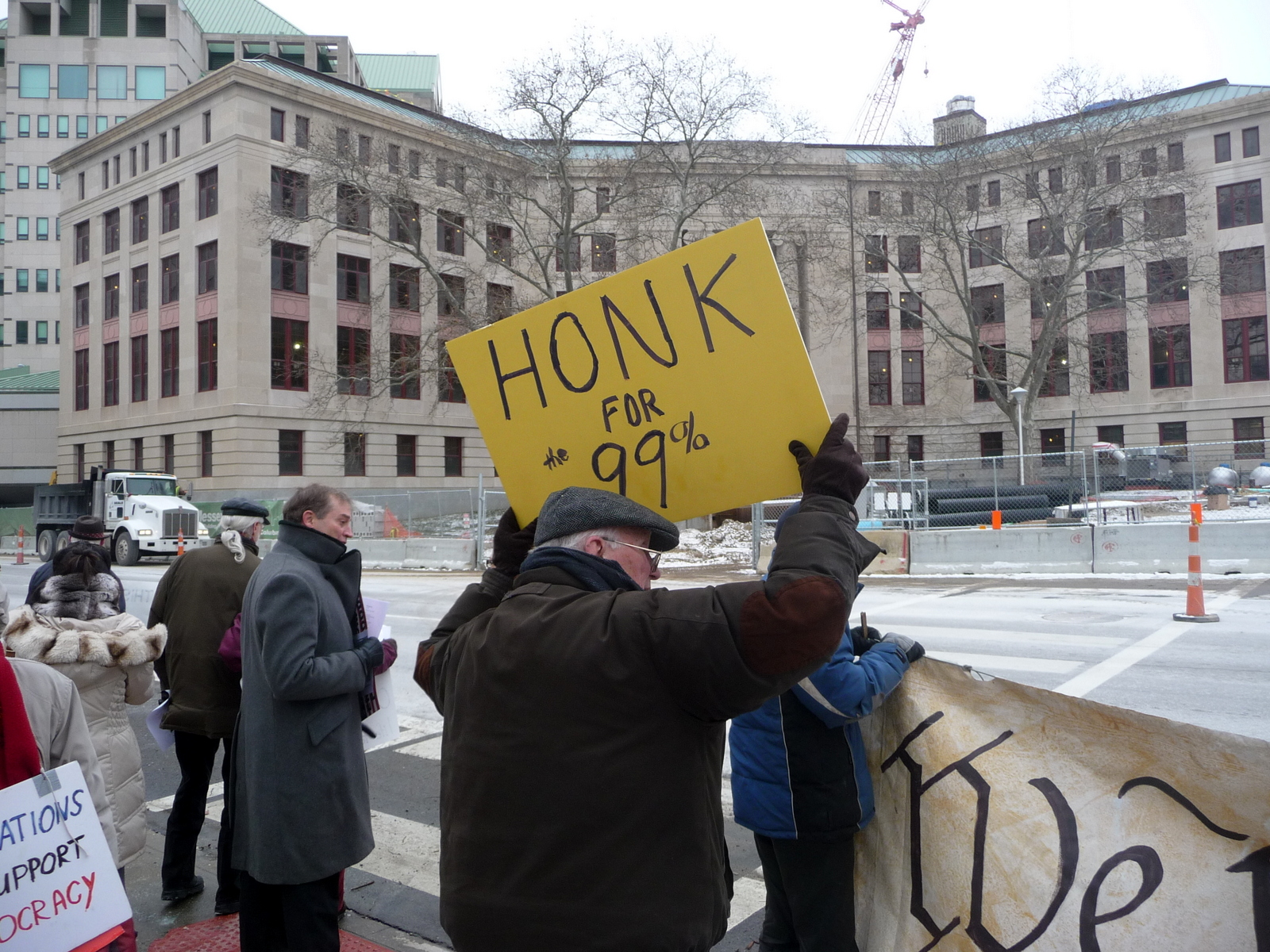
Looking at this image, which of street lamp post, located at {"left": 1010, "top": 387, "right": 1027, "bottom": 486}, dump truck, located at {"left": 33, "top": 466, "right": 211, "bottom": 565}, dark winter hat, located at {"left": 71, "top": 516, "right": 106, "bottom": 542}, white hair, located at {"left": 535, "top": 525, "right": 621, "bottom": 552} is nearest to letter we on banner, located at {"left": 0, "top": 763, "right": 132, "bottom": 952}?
white hair, located at {"left": 535, "top": 525, "right": 621, "bottom": 552}

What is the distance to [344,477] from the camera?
40.5 metres

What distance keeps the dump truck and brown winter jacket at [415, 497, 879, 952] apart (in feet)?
89.0

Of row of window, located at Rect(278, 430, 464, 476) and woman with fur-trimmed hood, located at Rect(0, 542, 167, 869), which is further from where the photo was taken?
row of window, located at Rect(278, 430, 464, 476)

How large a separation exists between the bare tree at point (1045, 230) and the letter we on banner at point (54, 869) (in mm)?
35802

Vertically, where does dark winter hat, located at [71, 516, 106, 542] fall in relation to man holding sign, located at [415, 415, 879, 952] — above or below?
above

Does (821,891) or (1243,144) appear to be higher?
(1243,144)

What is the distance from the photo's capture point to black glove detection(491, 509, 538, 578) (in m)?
2.56

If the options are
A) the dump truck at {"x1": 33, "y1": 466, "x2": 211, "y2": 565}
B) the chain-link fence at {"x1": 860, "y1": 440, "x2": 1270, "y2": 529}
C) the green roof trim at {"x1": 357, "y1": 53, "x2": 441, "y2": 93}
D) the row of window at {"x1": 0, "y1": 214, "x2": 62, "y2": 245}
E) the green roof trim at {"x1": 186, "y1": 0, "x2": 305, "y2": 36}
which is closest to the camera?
the chain-link fence at {"x1": 860, "y1": 440, "x2": 1270, "y2": 529}

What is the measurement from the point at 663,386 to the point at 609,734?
3.17 ft

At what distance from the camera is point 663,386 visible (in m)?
2.41

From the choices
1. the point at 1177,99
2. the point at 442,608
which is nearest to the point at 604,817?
the point at 442,608

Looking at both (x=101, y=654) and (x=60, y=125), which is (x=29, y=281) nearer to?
(x=60, y=125)

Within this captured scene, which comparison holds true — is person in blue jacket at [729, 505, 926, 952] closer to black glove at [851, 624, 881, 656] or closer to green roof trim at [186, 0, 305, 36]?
black glove at [851, 624, 881, 656]

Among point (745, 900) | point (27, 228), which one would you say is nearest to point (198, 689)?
point (745, 900)
